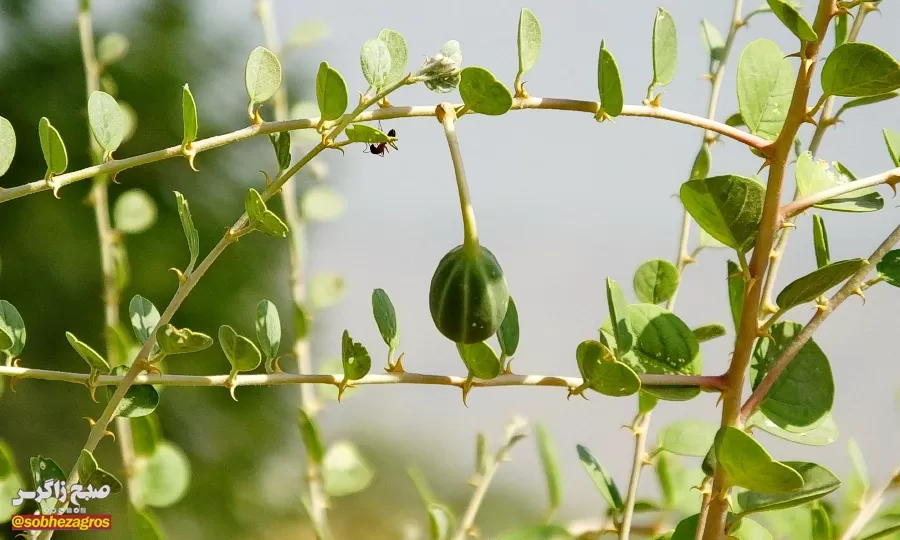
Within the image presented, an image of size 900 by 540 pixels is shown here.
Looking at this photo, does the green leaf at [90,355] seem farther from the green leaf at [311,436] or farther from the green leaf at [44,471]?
the green leaf at [311,436]

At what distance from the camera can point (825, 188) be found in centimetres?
26

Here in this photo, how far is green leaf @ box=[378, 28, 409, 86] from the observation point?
0.91 ft

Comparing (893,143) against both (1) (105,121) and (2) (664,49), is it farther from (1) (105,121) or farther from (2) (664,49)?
(1) (105,121)

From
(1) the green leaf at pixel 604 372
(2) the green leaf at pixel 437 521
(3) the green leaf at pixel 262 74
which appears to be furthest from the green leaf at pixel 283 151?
(2) the green leaf at pixel 437 521

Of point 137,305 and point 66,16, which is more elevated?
point 66,16

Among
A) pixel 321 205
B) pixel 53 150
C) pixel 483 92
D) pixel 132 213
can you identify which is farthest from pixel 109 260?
pixel 483 92

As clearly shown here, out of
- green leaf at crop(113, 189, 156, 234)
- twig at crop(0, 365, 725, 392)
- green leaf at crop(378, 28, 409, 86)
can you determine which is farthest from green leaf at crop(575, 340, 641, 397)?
green leaf at crop(113, 189, 156, 234)

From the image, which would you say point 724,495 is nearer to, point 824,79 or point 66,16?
point 824,79

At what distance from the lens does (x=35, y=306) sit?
0.90m

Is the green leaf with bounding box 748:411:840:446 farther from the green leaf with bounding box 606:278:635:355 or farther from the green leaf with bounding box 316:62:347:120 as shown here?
the green leaf with bounding box 316:62:347:120

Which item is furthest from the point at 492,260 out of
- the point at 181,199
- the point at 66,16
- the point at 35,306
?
the point at 66,16

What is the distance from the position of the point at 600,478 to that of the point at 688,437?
4 centimetres

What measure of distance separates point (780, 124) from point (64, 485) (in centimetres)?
29

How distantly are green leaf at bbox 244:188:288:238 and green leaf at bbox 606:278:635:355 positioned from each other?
0.32ft
